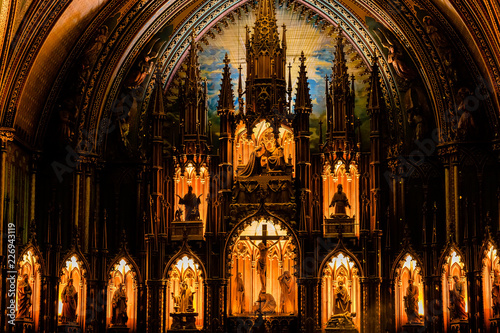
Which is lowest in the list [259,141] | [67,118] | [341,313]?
[341,313]

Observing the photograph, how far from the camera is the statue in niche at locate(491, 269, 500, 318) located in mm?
25375

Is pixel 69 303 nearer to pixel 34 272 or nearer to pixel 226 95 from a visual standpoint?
pixel 34 272

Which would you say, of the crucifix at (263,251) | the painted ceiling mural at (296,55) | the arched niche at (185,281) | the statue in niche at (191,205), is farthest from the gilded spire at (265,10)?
the arched niche at (185,281)

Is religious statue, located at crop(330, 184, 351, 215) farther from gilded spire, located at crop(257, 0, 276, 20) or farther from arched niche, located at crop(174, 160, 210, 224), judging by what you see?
gilded spire, located at crop(257, 0, 276, 20)

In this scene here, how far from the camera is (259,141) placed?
28844 mm

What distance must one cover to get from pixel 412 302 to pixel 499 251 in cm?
276

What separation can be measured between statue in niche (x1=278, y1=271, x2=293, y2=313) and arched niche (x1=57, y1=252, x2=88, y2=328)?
15.7 feet

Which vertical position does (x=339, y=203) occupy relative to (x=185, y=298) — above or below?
above

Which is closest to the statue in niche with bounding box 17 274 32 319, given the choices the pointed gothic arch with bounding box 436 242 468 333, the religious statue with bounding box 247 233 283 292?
the religious statue with bounding box 247 233 283 292

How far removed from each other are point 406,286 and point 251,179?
4.61 meters

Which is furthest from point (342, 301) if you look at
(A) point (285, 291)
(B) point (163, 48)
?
(B) point (163, 48)

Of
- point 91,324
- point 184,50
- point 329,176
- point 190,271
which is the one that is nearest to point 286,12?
point 184,50

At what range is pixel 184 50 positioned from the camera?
30.6m

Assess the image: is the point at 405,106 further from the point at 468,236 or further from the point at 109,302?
the point at 109,302
